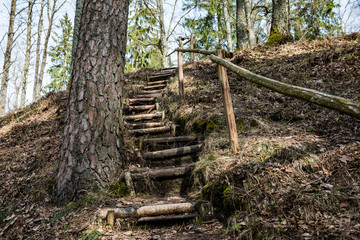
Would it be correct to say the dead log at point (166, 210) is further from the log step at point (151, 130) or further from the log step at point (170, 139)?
the log step at point (151, 130)

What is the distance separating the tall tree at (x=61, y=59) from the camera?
68.7 feet

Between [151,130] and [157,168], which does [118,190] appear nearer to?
[157,168]

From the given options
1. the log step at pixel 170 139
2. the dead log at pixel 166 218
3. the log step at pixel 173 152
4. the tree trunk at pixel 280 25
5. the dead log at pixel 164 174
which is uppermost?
the tree trunk at pixel 280 25

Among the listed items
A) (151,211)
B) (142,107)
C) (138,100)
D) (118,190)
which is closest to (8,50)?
(138,100)

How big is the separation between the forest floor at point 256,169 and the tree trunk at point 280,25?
1.70m

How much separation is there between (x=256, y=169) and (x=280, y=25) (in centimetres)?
673

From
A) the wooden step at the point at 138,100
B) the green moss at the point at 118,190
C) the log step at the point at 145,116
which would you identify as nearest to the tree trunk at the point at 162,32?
the wooden step at the point at 138,100

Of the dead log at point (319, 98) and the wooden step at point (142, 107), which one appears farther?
the wooden step at point (142, 107)

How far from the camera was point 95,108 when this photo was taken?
3258mm

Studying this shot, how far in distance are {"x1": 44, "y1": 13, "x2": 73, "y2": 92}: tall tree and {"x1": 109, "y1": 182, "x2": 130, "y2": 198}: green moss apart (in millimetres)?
20141

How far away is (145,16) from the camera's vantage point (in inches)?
580

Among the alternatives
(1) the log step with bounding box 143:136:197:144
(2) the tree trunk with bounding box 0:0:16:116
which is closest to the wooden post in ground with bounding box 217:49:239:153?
(1) the log step with bounding box 143:136:197:144

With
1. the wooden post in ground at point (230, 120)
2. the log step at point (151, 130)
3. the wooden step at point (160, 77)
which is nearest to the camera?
the wooden post in ground at point (230, 120)

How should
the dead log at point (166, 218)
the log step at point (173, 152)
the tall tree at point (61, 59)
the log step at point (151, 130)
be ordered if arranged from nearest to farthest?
the dead log at point (166, 218), the log step at point (173, 152), the log step at point (151, 130), the tall tree at point (61, 59)
